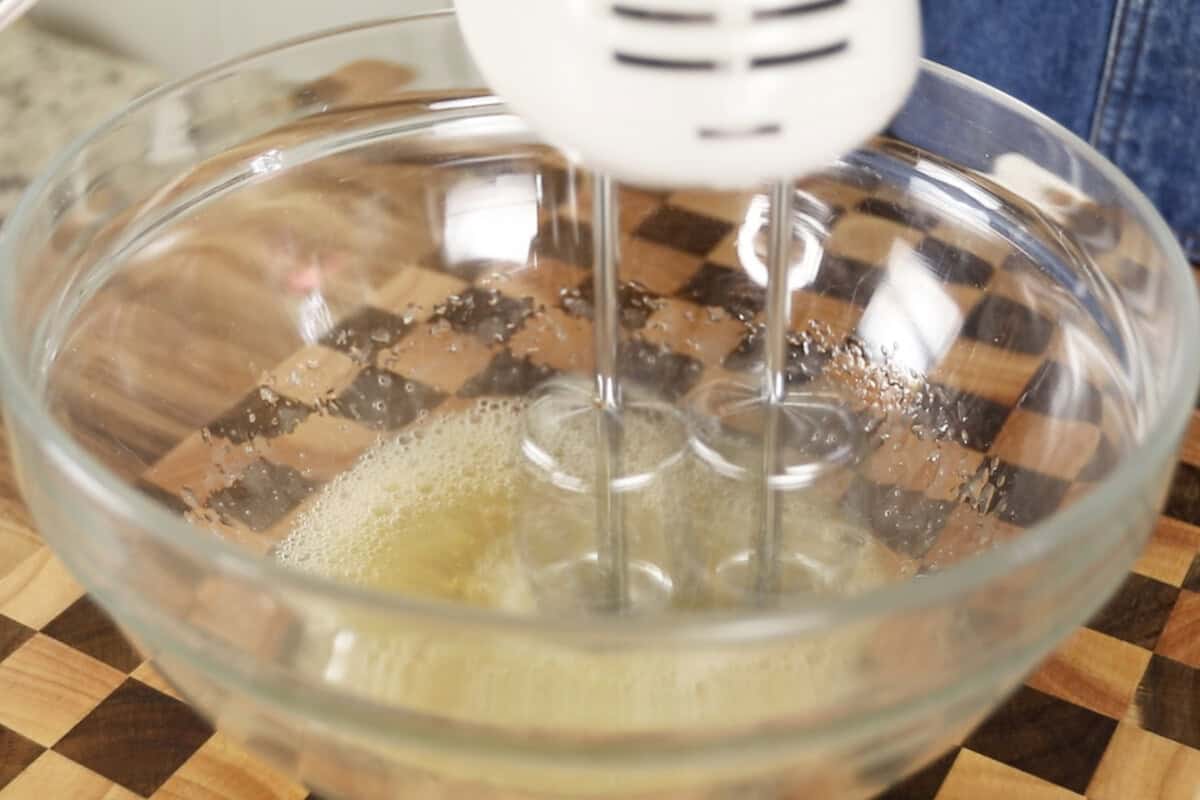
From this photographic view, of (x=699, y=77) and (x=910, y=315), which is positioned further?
(x=910, y=315)

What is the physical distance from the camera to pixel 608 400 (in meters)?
0.48

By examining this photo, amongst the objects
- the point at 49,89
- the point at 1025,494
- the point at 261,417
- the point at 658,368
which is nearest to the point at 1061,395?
the point at 1025,494

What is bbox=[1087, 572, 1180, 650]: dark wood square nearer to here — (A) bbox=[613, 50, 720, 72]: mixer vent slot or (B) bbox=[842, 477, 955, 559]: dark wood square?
(B) bbox=[842, 477, 955, 559]: dark wood square

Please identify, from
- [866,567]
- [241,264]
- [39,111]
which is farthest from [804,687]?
[39,111]

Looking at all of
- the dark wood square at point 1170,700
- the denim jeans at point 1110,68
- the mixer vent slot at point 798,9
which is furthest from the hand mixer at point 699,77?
the denim jeans at point 1110,68

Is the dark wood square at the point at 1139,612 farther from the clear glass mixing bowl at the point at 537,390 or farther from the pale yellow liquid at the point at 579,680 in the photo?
the pale yellow liquid at the point at 579,680

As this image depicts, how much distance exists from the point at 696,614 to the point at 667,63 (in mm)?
111

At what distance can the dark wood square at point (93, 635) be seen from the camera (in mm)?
458

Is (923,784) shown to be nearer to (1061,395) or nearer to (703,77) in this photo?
(1061,395)

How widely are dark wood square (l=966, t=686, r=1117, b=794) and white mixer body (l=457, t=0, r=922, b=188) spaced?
0.21 meters

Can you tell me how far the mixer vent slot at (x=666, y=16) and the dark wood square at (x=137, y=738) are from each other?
267 mm

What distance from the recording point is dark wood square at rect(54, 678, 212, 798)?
0.42 m

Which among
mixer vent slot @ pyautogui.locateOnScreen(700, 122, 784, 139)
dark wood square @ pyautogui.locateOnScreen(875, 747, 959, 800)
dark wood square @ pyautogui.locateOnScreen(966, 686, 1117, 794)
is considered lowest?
dark wood square @ pyautogui.locateOnScreen(966, 686, 1117, 794)

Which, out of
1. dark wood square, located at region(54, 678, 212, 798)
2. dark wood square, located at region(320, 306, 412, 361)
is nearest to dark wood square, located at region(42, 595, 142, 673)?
dark wood square, located at region(54, 678, 212, 798)
